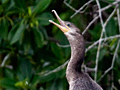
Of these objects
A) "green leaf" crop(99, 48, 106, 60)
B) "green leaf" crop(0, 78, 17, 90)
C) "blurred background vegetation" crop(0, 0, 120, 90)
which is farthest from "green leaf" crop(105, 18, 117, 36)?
"green leaf" crop(0, 78, 17, 90)

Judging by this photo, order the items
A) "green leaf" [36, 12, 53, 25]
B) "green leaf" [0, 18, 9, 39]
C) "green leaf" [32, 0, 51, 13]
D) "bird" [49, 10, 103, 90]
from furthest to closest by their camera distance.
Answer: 1. "green leaf" [0, 18, 9, 39]
2. "green leaf" [36, 12, 53, 25]
3. "green leaf" [32, 0, 51, 13]
4. "bird" [49, 10, 103, 90]

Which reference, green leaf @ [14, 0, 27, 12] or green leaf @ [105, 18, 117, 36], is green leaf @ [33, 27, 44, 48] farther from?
green leaf @ [105, 18, 117, 36]

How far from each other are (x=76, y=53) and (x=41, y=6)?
1510 millimetres

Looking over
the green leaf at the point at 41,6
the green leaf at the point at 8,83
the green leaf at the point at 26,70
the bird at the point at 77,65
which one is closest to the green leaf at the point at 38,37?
the green leaf at the point at 41,6

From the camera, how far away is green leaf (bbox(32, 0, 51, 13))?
4.35 metres

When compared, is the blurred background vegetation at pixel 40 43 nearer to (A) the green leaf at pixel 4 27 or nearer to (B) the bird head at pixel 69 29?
(A) the green leaf at pixel 4 27

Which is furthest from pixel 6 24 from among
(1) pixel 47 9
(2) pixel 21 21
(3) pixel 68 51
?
(3) pixel 68 51

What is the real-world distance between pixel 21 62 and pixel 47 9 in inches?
32.8

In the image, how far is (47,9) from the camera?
186 inches

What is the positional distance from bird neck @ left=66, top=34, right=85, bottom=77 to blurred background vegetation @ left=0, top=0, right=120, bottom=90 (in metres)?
1.30

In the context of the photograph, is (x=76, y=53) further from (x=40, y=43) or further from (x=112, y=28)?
(x=112, y=28)

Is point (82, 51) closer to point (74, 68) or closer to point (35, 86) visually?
point (74, 68)

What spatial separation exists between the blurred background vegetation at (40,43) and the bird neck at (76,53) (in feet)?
4.26

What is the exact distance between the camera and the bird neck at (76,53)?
3.00 metres
